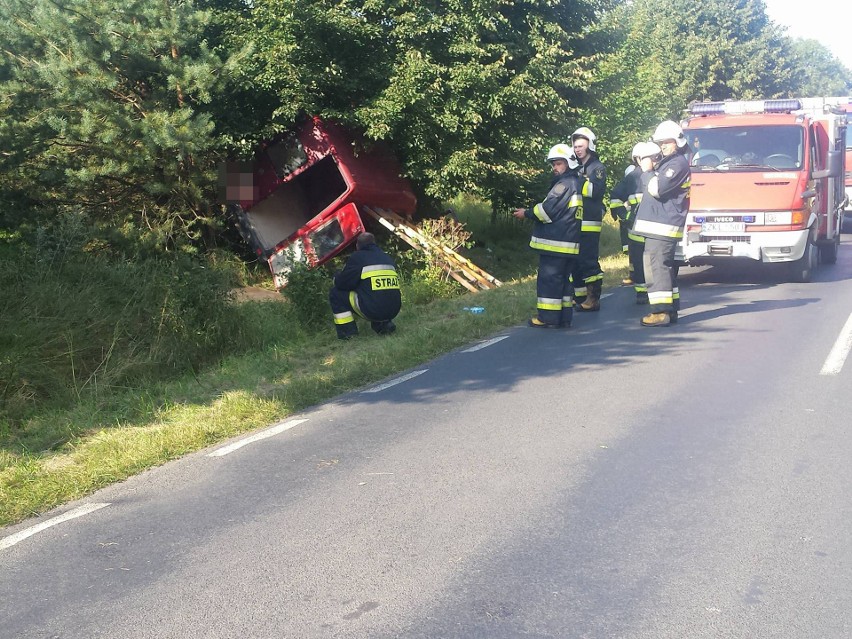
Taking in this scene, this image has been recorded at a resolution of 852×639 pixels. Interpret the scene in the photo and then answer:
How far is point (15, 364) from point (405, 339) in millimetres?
3621

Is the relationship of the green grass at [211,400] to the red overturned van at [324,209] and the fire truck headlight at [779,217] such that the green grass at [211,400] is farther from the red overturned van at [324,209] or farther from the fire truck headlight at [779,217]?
the fire truck headlight at [779,217]

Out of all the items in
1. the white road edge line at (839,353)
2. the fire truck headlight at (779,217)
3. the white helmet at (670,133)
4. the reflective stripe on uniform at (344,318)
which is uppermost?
the white helmet at (670,133)

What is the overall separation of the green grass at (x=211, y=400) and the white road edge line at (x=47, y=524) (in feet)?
0.65

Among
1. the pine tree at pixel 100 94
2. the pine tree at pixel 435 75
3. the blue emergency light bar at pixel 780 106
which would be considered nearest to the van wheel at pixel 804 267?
the blue emergency light bar at pixel 780 106

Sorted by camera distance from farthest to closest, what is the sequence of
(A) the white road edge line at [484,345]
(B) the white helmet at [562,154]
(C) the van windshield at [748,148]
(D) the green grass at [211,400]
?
(C) the van windshield at [748,148] → (B) the white helmet at [562,154] → (A) the white road edge line at [484,345] → (D) the green grass at [211,400]

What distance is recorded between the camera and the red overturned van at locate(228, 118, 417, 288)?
14.2m

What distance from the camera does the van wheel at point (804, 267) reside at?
13141mm

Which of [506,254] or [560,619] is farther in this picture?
[506,254]

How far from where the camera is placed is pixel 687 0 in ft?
121

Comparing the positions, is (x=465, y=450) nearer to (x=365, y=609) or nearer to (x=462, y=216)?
(x=365, y=609)

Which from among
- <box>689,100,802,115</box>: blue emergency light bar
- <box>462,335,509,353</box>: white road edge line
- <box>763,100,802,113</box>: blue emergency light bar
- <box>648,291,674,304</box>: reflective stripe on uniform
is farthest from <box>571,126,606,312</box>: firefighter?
<box>763,100,802,113</box>: blue emergency light bar

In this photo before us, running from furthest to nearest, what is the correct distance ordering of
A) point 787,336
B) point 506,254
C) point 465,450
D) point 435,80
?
point 506,254, point 435,80, point 787,336, point 465,450

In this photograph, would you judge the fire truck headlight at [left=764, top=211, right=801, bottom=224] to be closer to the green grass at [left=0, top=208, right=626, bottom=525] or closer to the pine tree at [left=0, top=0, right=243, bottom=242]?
the green grass at [left=0, top=208, right=626, bottom=525]

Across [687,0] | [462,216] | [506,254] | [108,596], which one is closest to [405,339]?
[108,596]
